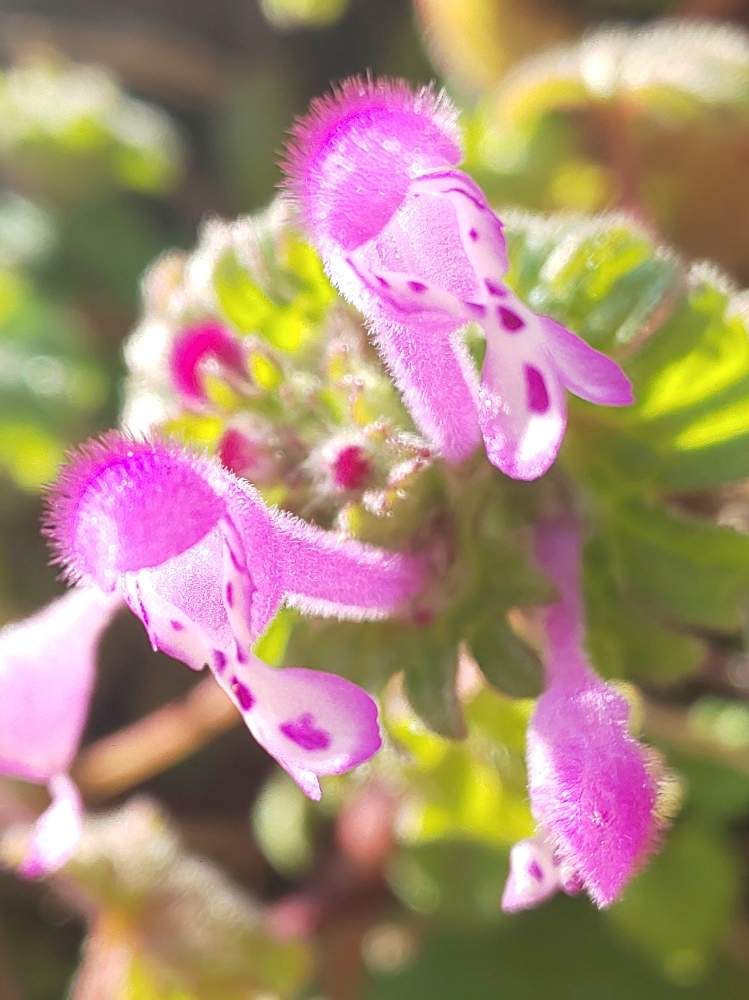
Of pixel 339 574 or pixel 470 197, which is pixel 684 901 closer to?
pixel 339 574

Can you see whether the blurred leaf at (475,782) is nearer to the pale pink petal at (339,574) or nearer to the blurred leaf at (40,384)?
the pale pink petal at (339,574)

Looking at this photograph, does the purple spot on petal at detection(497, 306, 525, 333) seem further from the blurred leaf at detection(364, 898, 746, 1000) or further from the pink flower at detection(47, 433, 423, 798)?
the blurred leaf at detection(364, 898, 746, 1000)

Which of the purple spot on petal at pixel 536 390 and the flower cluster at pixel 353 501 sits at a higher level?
the purple spot on petal at pixel 536 390

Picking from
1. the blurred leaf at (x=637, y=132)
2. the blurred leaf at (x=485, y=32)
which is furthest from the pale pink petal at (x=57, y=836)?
the blurred leaf at (x=485, y=32)

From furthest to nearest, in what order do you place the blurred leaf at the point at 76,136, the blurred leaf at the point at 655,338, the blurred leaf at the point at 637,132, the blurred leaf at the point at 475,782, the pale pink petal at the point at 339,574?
1. the blurred leaf at the point at 76,136
2. the blurred leaf at the point at 637,132
3. the blurred leaf at the point at 475,782
4. the blurred leaf at the point at 655,338
5. the pale pink petal at the point at 339,574

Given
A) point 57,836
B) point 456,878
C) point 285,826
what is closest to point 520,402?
point 57,836

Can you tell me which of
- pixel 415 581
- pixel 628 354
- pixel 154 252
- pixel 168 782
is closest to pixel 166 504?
pixel 415 581

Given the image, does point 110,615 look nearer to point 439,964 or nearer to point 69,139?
point 439,964
